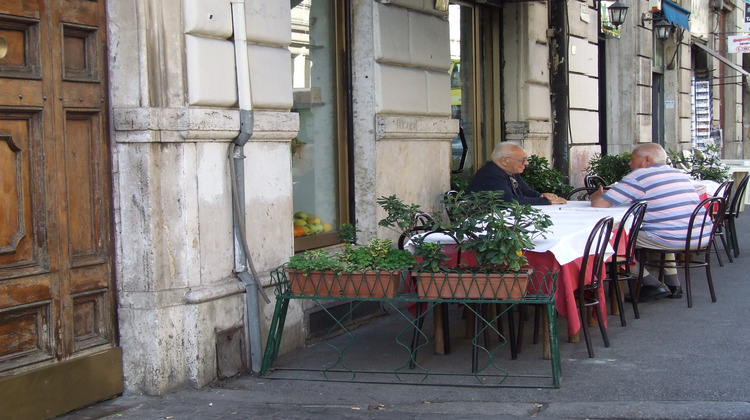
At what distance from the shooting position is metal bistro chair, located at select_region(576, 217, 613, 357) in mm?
6000

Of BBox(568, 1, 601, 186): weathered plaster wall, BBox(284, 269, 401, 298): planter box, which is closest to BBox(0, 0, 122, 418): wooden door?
BBox(284, 269, 401, 298): planter box

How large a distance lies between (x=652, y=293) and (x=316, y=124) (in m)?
3.21

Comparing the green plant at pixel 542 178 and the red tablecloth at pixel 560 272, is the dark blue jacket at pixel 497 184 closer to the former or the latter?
the green plant at pixel 542 178

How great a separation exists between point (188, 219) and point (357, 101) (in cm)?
264

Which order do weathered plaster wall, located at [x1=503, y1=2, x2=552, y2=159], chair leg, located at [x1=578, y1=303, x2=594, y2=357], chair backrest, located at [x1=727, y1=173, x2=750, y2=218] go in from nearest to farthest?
chair leg, located at [x1=578, y1=303, x2=594, y2=357]
chair backrest, located at [x1=727, y1=173, x2=750, y2=218]
weathered plaster wall, located at [x1=503, y1=2, x2=552, y2=159]

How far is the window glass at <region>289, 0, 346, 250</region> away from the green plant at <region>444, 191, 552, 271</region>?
1.91 meters

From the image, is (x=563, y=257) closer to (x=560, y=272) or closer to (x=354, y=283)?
(x=560, y=272)

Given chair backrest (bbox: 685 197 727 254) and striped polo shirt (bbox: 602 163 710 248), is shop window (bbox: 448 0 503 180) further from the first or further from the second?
chair backrest (bbox: 685 197 727 254)

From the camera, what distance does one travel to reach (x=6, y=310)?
475cm

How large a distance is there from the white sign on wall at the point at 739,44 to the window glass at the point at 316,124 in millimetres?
16787

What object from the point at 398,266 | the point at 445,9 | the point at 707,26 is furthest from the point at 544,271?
the point at 707,26

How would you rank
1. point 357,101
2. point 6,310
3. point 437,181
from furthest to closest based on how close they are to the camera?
point 437,181 → point 357,101 → point 6,310

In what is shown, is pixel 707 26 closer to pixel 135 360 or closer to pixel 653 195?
pixel 653 195

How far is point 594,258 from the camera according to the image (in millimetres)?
6320
